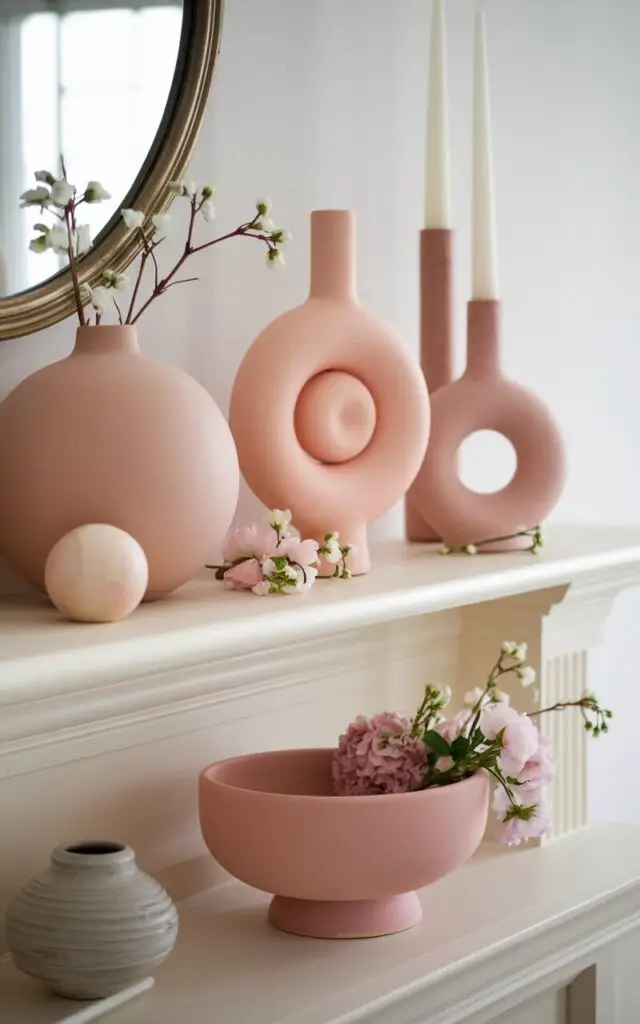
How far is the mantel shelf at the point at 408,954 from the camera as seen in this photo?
3.22 feet

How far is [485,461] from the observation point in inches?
64.9

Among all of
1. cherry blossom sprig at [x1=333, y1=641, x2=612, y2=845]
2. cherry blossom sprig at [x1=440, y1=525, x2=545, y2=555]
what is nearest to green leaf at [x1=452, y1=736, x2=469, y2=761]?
cherry blossom sprig at [x1=333, y1=641, x2=612, y2=845]

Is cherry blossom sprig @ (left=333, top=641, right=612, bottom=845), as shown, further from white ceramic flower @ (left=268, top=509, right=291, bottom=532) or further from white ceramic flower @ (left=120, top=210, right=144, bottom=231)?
white ceramic flower @ (left=120, top=210, right=144, bottom=231)

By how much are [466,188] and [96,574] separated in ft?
2.94

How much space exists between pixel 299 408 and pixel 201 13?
13.1 inches

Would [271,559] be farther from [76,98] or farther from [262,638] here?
[76,98]

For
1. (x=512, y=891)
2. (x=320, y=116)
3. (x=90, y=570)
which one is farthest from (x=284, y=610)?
(x=320, y=116)

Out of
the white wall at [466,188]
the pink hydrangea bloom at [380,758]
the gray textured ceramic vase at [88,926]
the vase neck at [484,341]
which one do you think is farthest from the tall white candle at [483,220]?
the gray textured ceramic vase at [88,926]

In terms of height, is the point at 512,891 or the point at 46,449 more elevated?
the point at 46,449

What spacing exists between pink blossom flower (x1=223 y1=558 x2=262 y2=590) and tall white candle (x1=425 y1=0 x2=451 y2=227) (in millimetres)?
486

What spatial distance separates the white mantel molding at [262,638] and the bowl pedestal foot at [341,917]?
182 millimetres

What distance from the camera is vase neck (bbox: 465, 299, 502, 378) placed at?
4.35 ft

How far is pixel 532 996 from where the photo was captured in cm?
118

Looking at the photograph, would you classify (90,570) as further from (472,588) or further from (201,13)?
(201,13)
